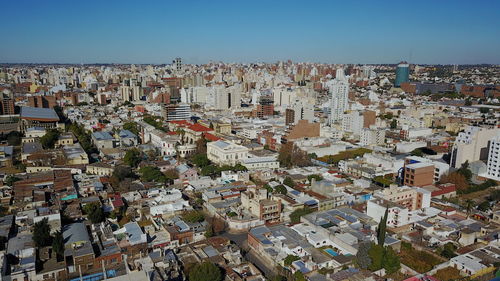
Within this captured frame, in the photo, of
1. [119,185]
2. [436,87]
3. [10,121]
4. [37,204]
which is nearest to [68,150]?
[119,185]

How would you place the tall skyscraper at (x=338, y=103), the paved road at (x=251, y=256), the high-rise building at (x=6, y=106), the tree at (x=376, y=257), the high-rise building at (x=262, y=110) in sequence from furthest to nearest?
1. the high-rise building at (x=262, y=110)
2. the high-rise building at (x=6, y=106)
3. the tall skyscraper at (x=338, y=103)
4. the paved road at (x=251, y=256)
5. the tree at (x=376, y=257)

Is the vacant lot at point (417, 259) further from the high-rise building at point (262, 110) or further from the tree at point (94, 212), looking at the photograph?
the high-rise building at point (262, 110)

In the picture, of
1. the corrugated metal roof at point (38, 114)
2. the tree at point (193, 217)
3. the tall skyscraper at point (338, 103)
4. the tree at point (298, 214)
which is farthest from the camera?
the tall skyscraper at point (338, 103)

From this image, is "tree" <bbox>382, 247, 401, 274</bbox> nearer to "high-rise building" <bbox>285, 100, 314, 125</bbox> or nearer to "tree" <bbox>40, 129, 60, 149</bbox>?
"high-rise building" <bbox>285, 100, 314, 125</bbox>

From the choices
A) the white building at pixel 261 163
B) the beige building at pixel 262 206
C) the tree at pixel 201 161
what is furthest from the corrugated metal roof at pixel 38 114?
the beige building at pixel 262 206

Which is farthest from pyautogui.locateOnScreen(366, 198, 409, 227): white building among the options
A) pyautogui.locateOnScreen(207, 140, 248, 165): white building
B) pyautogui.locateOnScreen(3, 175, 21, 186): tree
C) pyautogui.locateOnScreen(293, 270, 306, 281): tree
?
pyautogui.locateOnScreen(3, 175, 21, 186): tree

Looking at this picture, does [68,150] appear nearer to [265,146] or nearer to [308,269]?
[265,146]
